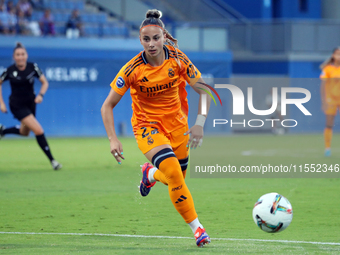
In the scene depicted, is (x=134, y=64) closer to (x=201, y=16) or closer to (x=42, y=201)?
(x=42, y=201)

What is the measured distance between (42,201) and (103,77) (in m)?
17.6

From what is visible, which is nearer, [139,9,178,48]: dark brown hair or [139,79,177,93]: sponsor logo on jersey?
[139,9,178,48]: dark brown hair

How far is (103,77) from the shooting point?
83.9ft

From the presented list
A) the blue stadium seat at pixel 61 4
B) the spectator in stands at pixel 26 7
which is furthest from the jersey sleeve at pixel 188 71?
the blue stadium seat at pixel 61 4

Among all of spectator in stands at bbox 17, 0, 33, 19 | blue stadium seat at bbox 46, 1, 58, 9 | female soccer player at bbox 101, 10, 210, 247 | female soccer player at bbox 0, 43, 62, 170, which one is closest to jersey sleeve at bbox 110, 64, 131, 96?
female soccer player at bbox 101, 10, 210, 247

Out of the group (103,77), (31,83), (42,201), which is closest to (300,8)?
(103,77)

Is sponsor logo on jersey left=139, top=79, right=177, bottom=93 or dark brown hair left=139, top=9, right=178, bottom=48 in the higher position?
dark brown hair left=139, top=9, right=178, bottom=48

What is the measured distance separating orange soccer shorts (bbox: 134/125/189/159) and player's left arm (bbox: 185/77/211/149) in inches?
5.3

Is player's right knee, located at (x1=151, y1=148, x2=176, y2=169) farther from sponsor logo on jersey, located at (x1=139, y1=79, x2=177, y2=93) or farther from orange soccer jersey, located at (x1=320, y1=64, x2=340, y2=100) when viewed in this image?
orange soccer jersey, located at (x1=320, y1=64, x2=340, y2=100)

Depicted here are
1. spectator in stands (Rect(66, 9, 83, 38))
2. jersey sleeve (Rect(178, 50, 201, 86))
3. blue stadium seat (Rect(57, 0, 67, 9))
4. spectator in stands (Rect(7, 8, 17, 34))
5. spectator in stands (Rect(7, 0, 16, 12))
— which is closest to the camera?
jersey sleeve (Rect(178, 50, 201, 86))

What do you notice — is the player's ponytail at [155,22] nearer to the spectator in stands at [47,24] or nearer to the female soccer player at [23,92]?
the female soccer player at [23,92]

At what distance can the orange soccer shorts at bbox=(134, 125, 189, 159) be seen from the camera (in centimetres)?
576

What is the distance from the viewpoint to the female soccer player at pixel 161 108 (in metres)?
5.50

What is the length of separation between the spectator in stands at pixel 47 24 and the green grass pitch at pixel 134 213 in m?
12.1
